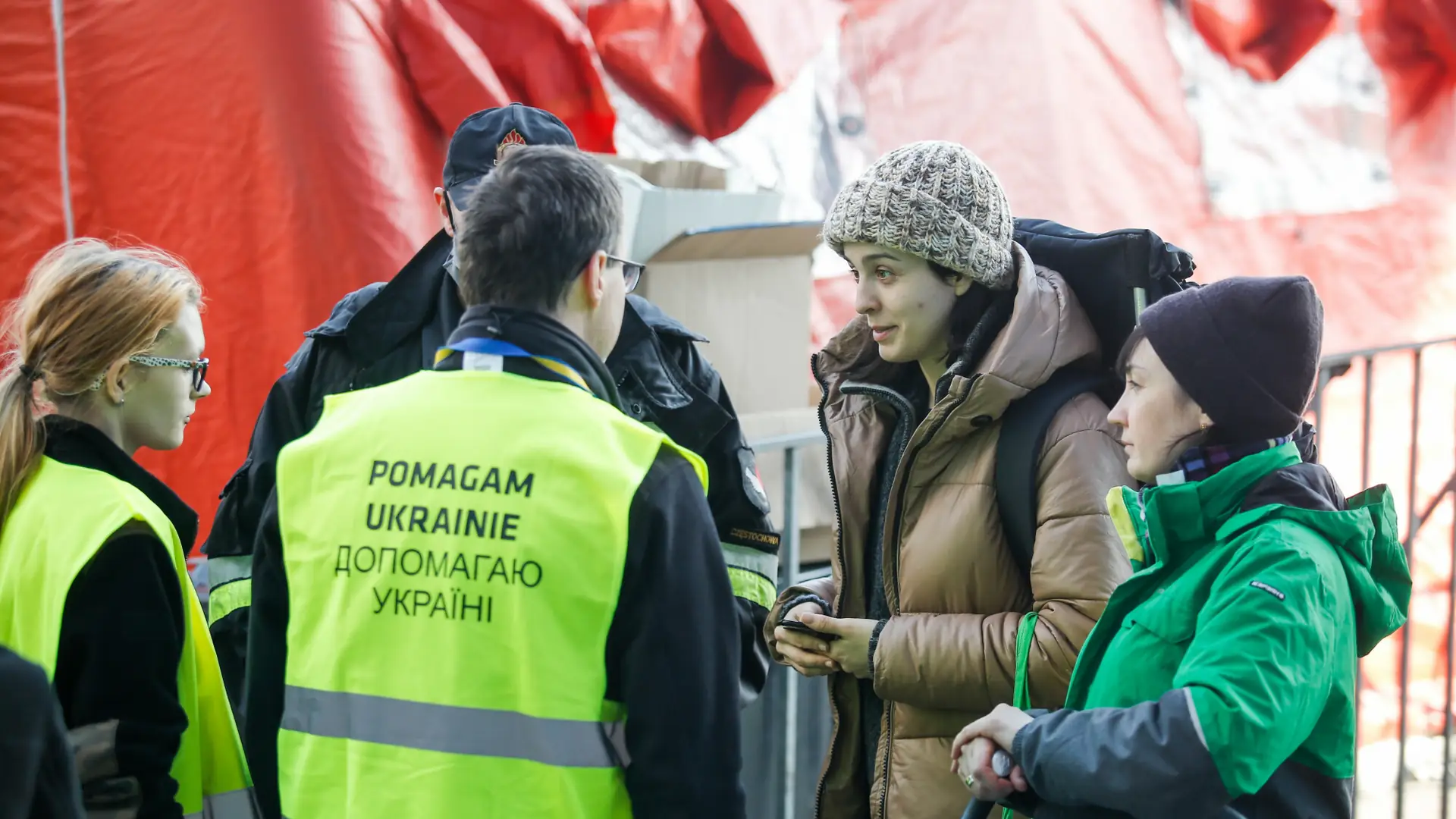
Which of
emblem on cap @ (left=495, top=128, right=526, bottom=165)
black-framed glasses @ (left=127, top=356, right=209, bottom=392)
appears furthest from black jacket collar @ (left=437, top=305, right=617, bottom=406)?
emblem on cap @ (left=495, top=128, right=526, bottom=165)

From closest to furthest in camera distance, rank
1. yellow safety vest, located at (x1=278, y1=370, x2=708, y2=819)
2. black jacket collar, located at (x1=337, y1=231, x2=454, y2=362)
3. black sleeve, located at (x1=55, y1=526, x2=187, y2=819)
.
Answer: yellow safety vest, located at (x1=278, y1=370, x2=708, y2=819)
black sleeve, located at (x1=55, y1=526, x2=187, y2=819)
black jacket collar, located at (x1=337, y1=231, x2=454, y2=362)

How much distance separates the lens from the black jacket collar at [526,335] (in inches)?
57.8

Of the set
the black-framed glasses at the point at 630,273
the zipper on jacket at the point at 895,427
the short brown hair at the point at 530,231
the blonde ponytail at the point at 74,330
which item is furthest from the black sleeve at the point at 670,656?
the blonde ponytail at the point at 74,330

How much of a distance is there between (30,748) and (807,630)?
130 cm

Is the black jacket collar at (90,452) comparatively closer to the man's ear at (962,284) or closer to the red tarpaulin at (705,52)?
the man's ear at (962,284)

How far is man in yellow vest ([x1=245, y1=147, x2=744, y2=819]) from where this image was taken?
1.39 m

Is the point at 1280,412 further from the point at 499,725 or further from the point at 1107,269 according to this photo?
the point at 499,725

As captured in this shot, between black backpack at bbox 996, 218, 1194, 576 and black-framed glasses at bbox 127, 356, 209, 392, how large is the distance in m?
1.20

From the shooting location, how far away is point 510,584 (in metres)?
1.39

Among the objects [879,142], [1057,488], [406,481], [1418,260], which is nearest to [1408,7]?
[1418,260]

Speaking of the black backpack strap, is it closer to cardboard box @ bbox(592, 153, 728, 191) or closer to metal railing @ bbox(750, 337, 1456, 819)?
metal railing @ bbox(750, 337, 1456, 819)

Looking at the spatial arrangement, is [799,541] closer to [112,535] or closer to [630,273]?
[630,273]

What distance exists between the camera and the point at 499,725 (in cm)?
140

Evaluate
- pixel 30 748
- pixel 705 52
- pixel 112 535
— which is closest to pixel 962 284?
pixel 112 535
